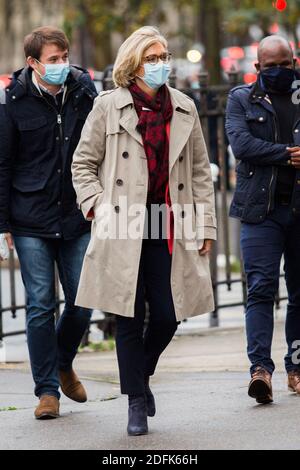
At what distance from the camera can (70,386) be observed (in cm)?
744

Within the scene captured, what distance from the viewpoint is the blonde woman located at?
21.3ft

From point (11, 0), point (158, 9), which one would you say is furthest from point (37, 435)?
point (11, 0)

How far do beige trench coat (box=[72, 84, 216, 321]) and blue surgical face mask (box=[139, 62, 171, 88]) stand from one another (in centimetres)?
14

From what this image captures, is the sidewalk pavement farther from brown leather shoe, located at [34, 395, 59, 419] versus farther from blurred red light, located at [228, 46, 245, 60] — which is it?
blurred red light, located at [228, 46, 245, 60]

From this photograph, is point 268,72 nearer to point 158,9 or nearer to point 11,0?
point 158,9

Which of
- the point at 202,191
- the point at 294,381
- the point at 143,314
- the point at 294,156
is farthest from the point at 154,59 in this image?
the point at 294,381

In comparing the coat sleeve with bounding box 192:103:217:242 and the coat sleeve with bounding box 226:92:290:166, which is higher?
the coat sleeve with bounding box 226:92:290:166

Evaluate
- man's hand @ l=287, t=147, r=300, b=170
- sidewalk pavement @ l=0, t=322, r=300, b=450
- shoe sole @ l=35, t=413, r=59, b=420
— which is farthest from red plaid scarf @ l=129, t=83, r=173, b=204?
shoe sole @ l=35, t=413, r=59, b=420

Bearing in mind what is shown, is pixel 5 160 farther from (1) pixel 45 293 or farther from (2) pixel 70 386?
(2) pixel 70 386

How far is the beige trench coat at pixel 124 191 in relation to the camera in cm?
650

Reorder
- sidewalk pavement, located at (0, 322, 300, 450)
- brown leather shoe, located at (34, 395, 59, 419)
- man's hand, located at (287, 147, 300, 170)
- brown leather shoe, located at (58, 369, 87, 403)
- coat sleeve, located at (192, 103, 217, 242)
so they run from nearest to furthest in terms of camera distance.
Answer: sidewalk pavement, located at (0, 322, 300, 450) < coat sleeve, located at (192, 103, 217, 242) < brown leather shoe, located at (34, 395, 59, 419) < man's hand, located at (287, 147, 300, 170) < brown leather shoe, located at (58, 369, 87, 403)

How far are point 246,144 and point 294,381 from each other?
1314mm

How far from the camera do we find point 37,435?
21.7 feet
